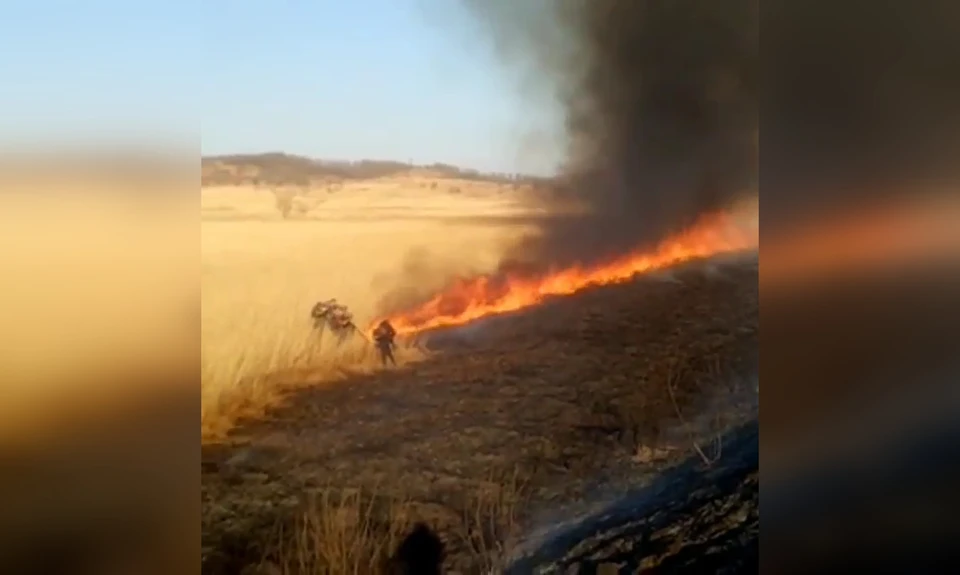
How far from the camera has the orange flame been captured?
50.8 inches

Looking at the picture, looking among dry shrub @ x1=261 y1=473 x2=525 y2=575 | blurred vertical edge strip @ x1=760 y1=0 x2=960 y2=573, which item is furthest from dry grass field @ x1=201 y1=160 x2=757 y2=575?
blurred vertical edge strip @ x1=760 y1=0 x2=960 y2=573

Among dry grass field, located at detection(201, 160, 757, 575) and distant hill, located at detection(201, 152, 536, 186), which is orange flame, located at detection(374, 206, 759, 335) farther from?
distant hill, located at detection(201, 152, 536, 186)

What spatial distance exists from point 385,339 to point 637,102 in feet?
1.79

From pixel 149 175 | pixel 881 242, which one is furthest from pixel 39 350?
pixel 881 242

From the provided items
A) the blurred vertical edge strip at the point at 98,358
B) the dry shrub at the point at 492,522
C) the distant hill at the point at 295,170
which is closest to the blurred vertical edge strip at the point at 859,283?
the dry shrub at the point at 492,522

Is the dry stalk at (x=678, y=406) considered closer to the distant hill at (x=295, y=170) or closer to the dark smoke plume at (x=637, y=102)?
the dark smoke plume at (x=637, y=102)

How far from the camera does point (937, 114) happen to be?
156 cm

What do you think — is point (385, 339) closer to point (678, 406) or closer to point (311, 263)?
point (311, 263)

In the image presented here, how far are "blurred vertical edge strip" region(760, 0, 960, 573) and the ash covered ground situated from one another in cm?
8

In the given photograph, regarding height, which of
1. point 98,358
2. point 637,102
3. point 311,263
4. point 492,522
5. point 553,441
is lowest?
point 492,522

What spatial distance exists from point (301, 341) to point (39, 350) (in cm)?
33

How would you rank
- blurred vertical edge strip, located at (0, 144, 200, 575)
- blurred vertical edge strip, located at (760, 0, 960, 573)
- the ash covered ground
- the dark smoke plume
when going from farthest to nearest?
blurred vertical edge strip, located at (760, 0, 960, 573) → the dark smoke plume → the ash covered ground → blurred vertical edge strip, located at (0, 144, 200, 575)

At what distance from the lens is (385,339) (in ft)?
4.15

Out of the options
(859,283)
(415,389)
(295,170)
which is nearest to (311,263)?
(295,170)
